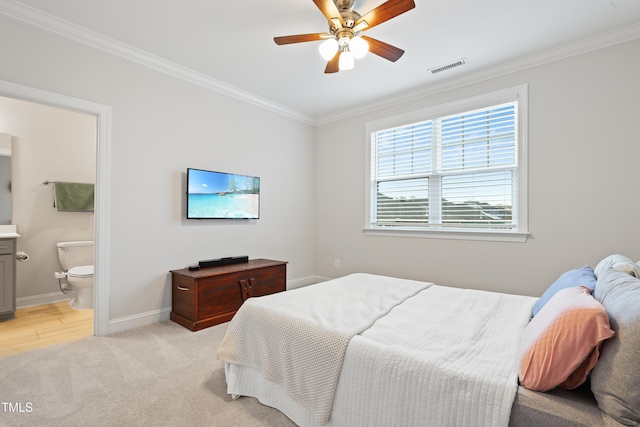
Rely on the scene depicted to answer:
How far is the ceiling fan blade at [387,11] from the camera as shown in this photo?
1910mm

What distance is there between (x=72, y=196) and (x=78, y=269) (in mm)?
999

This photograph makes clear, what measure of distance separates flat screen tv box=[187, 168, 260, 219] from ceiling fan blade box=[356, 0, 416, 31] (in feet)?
7.33

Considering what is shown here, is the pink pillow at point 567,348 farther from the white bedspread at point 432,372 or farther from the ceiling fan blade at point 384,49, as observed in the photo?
the ceiling fan blade at point 384,49

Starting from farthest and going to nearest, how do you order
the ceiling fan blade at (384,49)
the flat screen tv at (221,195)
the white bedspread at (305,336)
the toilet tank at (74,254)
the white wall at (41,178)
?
the toilet tank at (74,254), the white wall at (41,178), the flat screen tv at (221,195), the ceiling fan blade at (384,49), the white bedspread at (305,336)

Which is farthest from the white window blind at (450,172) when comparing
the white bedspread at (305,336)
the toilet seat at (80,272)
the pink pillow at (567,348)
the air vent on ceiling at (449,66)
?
the toilet seat at (80,272)

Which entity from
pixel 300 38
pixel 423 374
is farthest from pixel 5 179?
pixel 423 374

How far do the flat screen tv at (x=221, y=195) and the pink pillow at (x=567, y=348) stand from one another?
10.4 ft

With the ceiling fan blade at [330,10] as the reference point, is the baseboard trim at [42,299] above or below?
below

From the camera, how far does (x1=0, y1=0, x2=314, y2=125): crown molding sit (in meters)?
2.39

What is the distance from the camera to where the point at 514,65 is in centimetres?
317

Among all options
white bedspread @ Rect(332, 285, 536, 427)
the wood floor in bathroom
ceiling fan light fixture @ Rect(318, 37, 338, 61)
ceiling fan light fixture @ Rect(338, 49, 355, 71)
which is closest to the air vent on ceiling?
ceiling fan light fixture @ Rect(338, 49, 355, 71)

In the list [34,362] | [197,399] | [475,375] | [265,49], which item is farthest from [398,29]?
[34,362]

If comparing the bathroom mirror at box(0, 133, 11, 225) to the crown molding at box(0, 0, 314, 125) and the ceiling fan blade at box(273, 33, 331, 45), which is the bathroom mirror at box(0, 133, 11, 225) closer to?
the crown molding at box(0, 0, 314, 125)

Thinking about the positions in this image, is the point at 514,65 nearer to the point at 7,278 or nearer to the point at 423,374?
the point at 423,374
